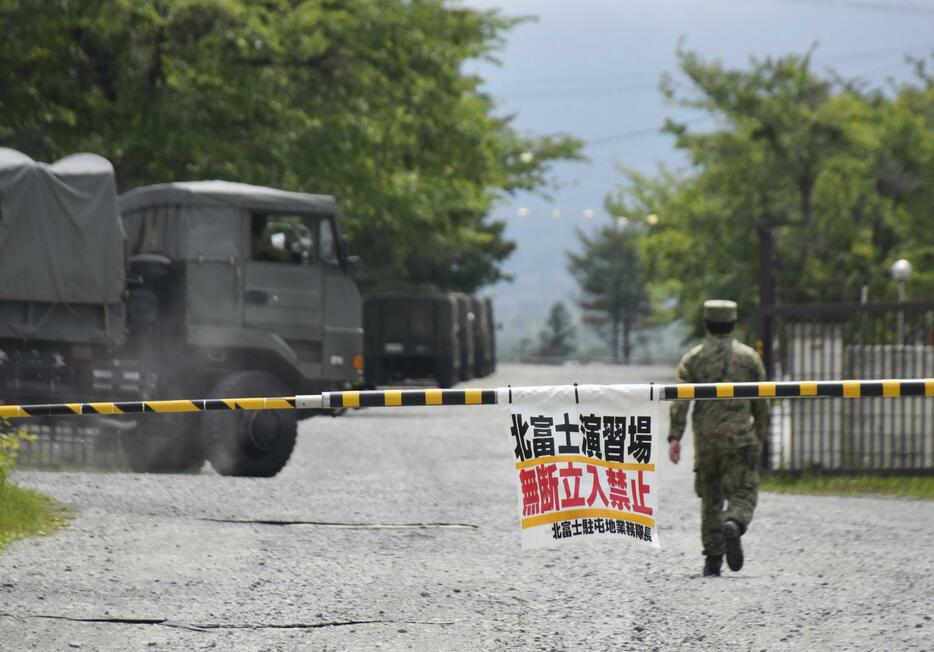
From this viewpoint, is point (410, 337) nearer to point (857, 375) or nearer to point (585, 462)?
point (857, 375)

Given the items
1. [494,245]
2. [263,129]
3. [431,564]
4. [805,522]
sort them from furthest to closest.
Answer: [494,245] → [263,129] → [805,522] → [431,564]

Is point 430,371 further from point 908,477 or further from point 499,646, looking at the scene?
point 499,646

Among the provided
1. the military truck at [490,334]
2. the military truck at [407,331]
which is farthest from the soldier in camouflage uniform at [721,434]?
the military truck at [490,334]

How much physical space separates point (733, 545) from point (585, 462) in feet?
7.84

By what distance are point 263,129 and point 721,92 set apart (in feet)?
67.4

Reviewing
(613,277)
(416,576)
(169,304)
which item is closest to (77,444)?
(169,304)

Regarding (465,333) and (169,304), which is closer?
(169,304)

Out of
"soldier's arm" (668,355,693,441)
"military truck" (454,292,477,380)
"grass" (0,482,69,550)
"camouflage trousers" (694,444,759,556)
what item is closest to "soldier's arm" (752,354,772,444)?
"camouflage trousers" (694,444,759,556)

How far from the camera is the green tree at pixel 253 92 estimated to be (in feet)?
77.7

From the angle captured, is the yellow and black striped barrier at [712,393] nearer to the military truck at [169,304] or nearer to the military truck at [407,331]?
the military truck at [169,304]

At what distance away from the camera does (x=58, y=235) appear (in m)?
15.4

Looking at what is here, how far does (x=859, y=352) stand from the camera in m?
16.4

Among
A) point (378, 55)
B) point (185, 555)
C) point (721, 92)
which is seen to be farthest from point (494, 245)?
point (185, 555)

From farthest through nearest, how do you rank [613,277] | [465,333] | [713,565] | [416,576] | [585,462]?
[613,277] < [465,333] < [713,565] < [416,576] < [585,462]
